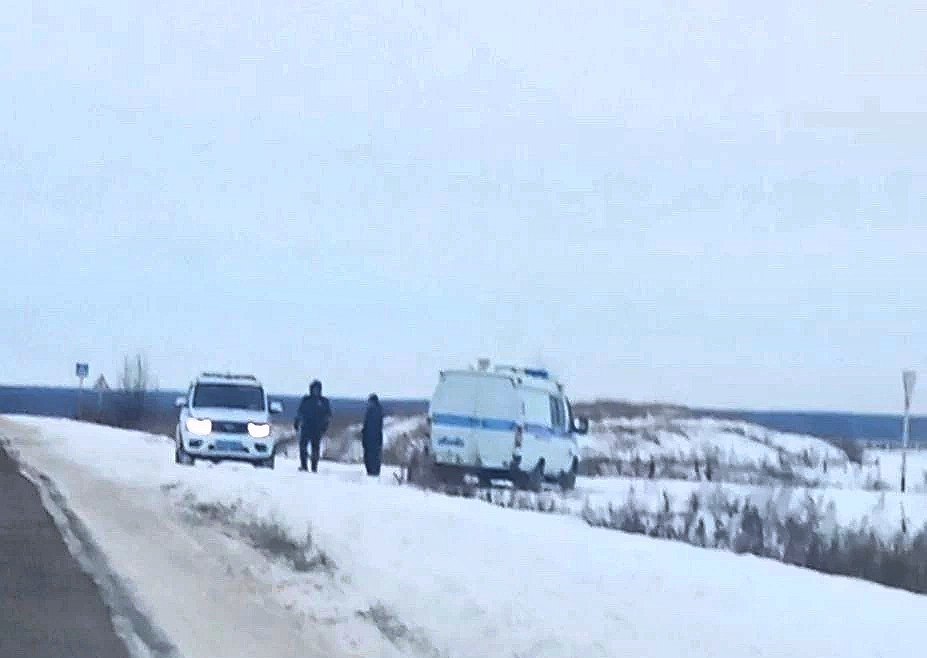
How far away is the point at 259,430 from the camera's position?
42.2 meters

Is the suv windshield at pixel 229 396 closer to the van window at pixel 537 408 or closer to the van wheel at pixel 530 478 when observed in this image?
the van window at pixel 537 408

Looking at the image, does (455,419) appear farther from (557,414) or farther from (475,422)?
(557,414)

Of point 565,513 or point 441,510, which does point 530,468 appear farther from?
point 441,510

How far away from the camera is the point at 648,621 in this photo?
40.6ft

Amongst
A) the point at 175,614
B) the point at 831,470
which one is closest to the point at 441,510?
the point at 175,614

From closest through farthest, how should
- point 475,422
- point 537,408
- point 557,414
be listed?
point 475,422
point 537,408
point 557,414

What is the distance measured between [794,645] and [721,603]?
62.7 inches

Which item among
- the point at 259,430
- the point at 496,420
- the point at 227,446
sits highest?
the point at 496,420

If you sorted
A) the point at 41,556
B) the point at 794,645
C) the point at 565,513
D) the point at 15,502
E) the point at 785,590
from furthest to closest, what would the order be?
the point at 15,502 → the point at 565,513 → the point at 41,556 → the point at 785,590 → the point at 794,645

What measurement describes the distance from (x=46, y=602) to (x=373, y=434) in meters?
22.5

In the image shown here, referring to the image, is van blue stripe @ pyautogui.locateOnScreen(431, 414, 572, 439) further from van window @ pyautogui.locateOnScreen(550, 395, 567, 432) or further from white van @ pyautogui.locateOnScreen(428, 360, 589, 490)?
van window @ pyautogui.locateOnScreen(550, 395, 567, 432)

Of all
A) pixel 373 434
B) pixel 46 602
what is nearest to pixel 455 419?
pixel 373 434

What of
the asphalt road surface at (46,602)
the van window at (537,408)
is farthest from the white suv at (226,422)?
the asphalt road surface at (46,602)

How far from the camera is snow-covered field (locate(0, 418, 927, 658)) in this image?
1205cm
